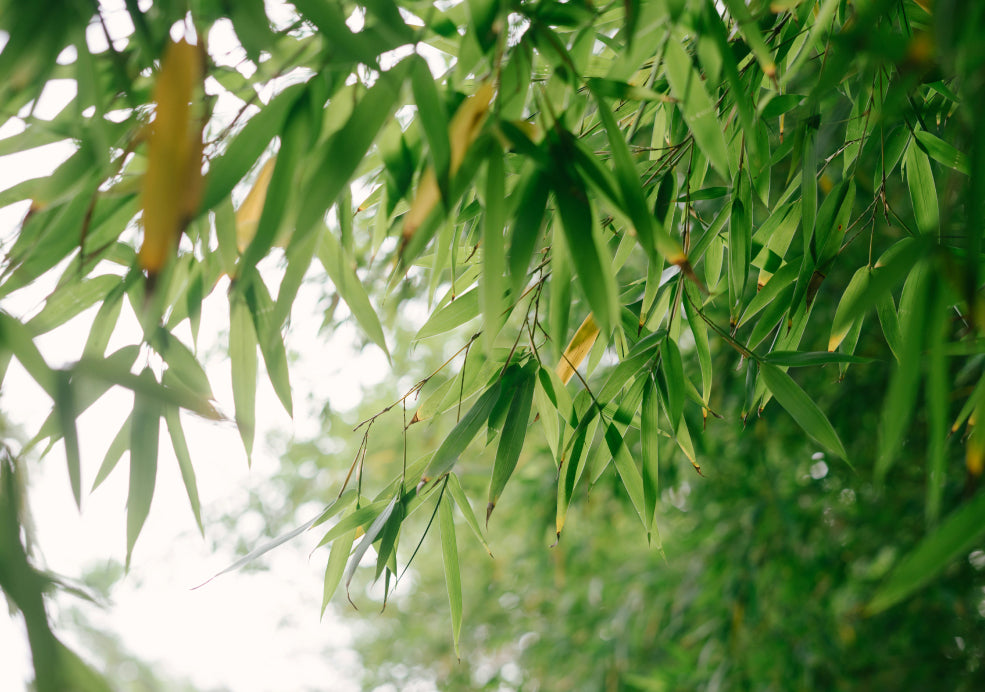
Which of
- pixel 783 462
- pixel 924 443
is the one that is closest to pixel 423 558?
pixel 783 462

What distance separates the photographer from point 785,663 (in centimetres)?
171

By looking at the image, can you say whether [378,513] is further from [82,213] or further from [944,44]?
[944,44]

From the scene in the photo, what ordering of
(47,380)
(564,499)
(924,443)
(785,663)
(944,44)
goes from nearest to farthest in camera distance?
(944,44), (47,380), (564,499), (924,443), (785,663)

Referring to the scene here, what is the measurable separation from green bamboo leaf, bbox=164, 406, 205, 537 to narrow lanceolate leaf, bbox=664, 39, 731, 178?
1.61 ft

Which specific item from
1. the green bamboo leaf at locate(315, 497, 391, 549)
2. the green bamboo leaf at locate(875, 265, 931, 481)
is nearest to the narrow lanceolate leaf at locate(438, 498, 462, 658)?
the green bamboo leaf at locate(315, 497, 391, 549)

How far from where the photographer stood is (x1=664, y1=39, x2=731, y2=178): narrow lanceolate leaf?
1.70 feet

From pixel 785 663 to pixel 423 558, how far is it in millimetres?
2265

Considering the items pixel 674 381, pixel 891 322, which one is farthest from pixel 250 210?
pixel 891 322

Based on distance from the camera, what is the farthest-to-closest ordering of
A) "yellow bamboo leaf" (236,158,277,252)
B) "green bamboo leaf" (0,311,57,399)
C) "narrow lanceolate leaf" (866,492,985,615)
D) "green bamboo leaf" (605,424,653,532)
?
"green bamboo leaf" (605,424,653,532)
"yellow bamboo leaf" (236,158,277,252)
"green bamboo leaf" (0,311,57,399)
"narrow lanceolate leaf" (866,492,985,615)

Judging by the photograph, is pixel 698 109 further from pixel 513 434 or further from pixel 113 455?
pixel 113 455

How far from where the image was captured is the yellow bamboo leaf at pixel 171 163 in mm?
333

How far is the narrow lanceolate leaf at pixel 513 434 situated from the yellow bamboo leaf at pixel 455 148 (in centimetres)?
25

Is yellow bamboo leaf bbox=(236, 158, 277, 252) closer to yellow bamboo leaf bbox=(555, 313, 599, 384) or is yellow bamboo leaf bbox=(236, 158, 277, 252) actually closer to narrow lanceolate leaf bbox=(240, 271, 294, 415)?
narrow lanceolate leaf bbox=(240, 271, 294, 415)

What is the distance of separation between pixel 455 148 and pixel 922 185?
0.52 metres
